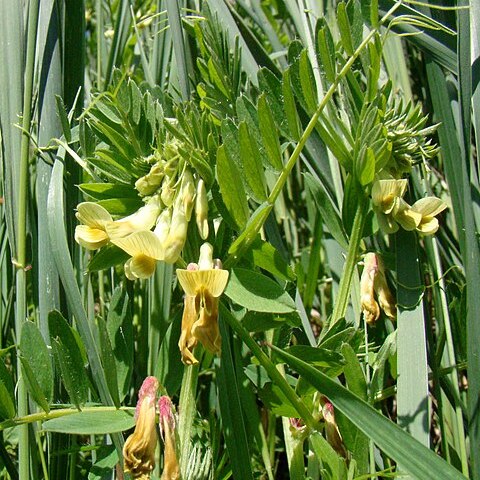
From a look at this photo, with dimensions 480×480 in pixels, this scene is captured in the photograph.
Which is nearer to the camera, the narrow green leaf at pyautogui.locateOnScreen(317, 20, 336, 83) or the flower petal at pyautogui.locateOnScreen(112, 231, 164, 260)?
the flower petal at pyautogui.locateOnScreen(112, 231, 164, 260)

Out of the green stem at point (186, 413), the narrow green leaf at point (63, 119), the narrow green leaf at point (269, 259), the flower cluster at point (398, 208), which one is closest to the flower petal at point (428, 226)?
the flower cluster at point (398, 208)

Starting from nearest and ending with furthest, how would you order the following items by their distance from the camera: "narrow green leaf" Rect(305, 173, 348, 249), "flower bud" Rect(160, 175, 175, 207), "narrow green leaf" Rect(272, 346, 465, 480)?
1. "narrow green leaf" Rect(272, 346, 465, 480)
2. "flower bud" Rect(160, 175, 175, 207)
3. "narrow green leaf" Rect(305, 173, 348, 249)

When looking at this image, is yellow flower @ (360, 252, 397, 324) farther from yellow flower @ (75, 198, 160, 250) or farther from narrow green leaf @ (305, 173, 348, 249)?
yellow flower @ (75, 198, 160, 250)

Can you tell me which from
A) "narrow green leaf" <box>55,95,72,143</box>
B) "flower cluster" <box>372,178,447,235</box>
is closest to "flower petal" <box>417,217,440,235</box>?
"flower cluster" <box>372,178,447,235</box>

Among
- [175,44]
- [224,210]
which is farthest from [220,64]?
[224,210]

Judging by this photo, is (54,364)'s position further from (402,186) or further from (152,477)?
(402,186)

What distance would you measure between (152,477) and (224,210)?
0.24 m

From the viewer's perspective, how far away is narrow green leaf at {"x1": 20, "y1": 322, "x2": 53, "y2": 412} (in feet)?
1.97

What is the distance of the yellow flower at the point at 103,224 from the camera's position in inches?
21.8

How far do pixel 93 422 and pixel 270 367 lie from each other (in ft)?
0.51

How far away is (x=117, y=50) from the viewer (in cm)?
103

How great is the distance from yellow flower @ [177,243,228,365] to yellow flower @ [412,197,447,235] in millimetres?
212

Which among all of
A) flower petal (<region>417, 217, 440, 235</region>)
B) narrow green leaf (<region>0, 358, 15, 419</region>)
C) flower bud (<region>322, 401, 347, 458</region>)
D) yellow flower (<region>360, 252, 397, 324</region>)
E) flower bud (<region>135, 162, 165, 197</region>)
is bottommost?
flower bud (<region>322, 401, 347, 458</region>)

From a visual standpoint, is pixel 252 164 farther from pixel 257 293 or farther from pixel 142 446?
pixel 142 446
